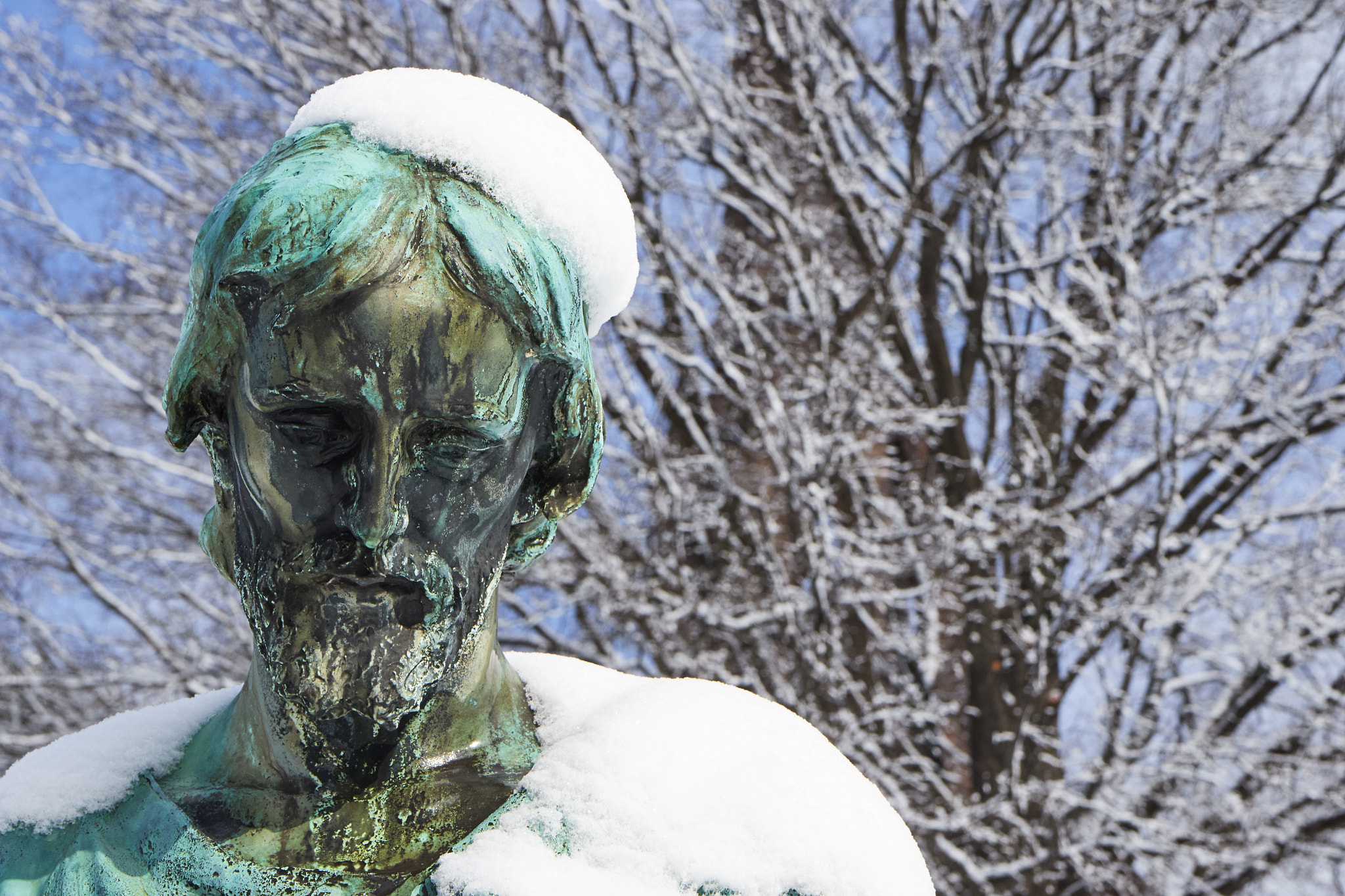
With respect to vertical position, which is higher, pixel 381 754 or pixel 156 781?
pixel 381 754

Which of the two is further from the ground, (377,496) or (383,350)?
(383,350)

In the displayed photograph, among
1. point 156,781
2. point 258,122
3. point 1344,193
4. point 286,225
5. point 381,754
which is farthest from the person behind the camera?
point 258,122

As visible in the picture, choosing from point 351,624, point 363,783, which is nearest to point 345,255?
point 351,624

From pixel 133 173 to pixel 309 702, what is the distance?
7304 mm

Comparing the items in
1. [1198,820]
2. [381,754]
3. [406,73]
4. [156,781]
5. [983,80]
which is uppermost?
[983,80]

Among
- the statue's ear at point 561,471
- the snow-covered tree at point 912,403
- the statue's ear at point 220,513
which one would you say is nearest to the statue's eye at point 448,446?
the statue's ear at point 561,471

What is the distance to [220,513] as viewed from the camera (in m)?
1.12

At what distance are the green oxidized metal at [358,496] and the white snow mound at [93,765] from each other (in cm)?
2

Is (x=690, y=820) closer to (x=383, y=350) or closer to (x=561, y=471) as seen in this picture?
(x=561, y=471)

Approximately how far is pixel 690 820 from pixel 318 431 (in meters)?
0.43

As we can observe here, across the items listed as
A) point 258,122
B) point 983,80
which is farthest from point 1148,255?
point 258,122

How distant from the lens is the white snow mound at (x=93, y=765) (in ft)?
3.78

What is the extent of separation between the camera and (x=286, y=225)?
895mm

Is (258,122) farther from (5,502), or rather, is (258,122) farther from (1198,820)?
→ (1198,820)
